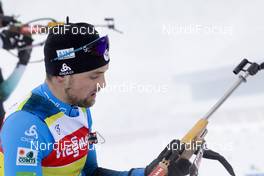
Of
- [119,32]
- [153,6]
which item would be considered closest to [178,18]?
[153,6]

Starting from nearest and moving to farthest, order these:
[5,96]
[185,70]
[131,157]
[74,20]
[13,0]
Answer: [131,157] → [5,96] → [185,70] → [74,20] → [13,0]

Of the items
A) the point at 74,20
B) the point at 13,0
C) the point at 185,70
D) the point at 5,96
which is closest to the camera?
the point at 5,96

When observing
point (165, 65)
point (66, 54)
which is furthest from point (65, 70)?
point (165, 65)

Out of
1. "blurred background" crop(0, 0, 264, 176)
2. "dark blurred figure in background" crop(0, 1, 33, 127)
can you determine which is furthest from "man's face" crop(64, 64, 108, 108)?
"dark blurred figure in background" crop(0, 1, 33, 127)

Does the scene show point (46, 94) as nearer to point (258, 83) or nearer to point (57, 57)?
point (57, 57)

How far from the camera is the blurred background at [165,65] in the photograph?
423cm

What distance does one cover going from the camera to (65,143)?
1753 mm

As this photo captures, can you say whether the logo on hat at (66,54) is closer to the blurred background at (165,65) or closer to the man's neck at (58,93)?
the man's neck at (58,93)

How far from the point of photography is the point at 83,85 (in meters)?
1.74

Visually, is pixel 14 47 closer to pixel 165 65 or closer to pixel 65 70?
pixel 165 65

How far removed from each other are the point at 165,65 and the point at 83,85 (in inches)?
125

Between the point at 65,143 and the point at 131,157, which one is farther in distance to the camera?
the point at 131,157

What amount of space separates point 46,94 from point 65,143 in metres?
0.20

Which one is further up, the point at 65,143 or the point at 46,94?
the point at 46,94
